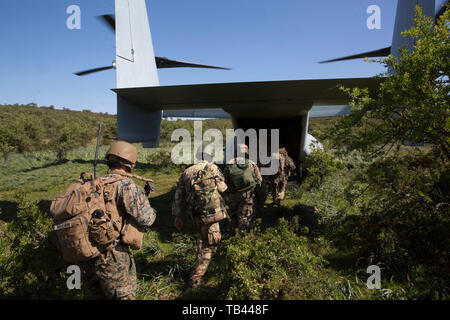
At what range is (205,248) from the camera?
13.0 ft

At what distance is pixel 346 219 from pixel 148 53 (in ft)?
24.9

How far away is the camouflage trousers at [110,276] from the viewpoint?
2.72 m

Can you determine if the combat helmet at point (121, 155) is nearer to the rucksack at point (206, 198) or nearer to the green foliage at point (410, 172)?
the rucksack at point (206, 198)

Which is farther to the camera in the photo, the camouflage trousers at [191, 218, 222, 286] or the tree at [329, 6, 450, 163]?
the camouflage trousers at [191, 218, 222, 286]

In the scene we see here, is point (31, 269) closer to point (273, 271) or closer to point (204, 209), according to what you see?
point (204, 209)

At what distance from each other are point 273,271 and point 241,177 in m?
2.45

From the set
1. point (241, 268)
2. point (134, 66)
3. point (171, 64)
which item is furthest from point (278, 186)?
point (171, 64)

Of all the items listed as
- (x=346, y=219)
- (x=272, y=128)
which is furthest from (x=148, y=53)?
(x=346, y=219)

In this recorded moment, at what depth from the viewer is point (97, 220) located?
8.45ft

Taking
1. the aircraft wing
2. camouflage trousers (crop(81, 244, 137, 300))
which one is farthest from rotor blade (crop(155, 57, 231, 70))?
camouflage trousers (crop(81, 244, 137, 300))

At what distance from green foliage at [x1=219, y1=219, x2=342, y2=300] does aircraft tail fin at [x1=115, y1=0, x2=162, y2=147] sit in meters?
4.65

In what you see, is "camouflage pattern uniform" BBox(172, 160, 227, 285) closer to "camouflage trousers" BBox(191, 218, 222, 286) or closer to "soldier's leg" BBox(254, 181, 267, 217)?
"camouflage trousers" BBox(191, 218, 222, 286)

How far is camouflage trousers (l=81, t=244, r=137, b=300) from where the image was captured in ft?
8.91

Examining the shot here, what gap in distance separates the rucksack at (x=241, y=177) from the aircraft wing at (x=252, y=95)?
1.88m
